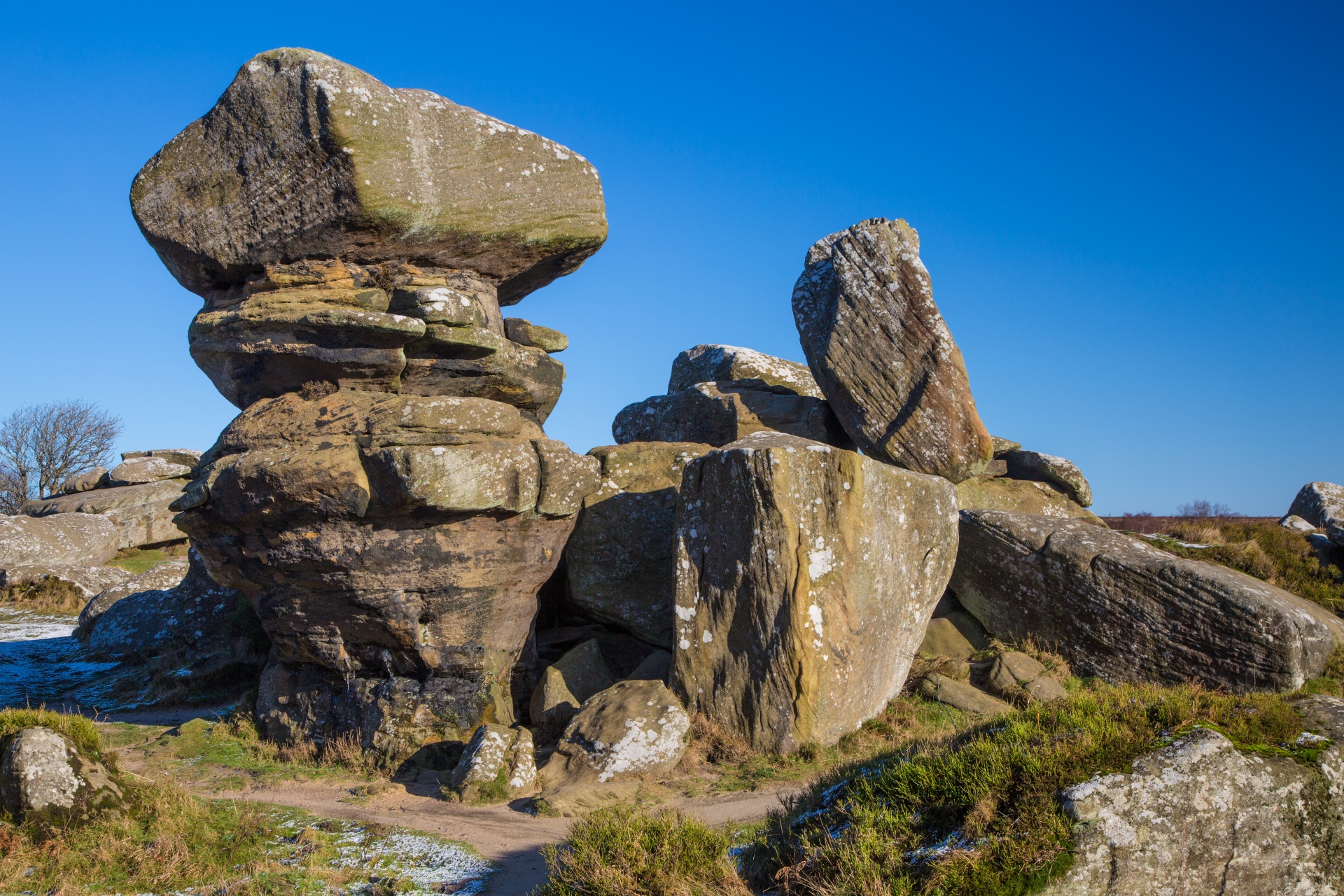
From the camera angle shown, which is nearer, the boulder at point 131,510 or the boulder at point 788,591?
the boulder at point 788,591

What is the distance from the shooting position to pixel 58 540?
2247 centimetres

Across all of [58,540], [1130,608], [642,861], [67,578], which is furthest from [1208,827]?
[58,540]

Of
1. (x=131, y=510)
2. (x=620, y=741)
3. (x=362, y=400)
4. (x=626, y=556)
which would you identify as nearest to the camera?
(x=620, y=741)

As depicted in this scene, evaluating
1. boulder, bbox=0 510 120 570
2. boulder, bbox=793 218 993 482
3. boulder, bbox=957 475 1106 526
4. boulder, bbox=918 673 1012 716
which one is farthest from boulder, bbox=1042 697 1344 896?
boulder, bbox=0 510 120 570

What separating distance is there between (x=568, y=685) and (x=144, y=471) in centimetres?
2241

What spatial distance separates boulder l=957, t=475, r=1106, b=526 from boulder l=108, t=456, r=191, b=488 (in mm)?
24484

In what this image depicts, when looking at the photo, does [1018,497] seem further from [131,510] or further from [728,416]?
[131,510]

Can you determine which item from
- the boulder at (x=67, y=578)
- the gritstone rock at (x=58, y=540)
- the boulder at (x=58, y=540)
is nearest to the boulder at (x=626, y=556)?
the boulder at (x=67, y=578)

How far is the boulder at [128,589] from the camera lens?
16.4 meters

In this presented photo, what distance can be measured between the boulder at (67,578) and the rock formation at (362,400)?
12.2 meters

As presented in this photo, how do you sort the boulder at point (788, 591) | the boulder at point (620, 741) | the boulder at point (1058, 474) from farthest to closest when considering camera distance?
1. the boulder at point (1058, 474)
2. the boulder at point (788, 591)
3. the boulder at point (620, 741)

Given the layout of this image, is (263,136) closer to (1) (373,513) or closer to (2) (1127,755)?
(1) (373,513)

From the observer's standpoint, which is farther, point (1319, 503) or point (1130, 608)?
point (1319, 503)

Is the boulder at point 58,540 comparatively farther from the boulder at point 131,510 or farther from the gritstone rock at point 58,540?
the boulder at point 131,510
